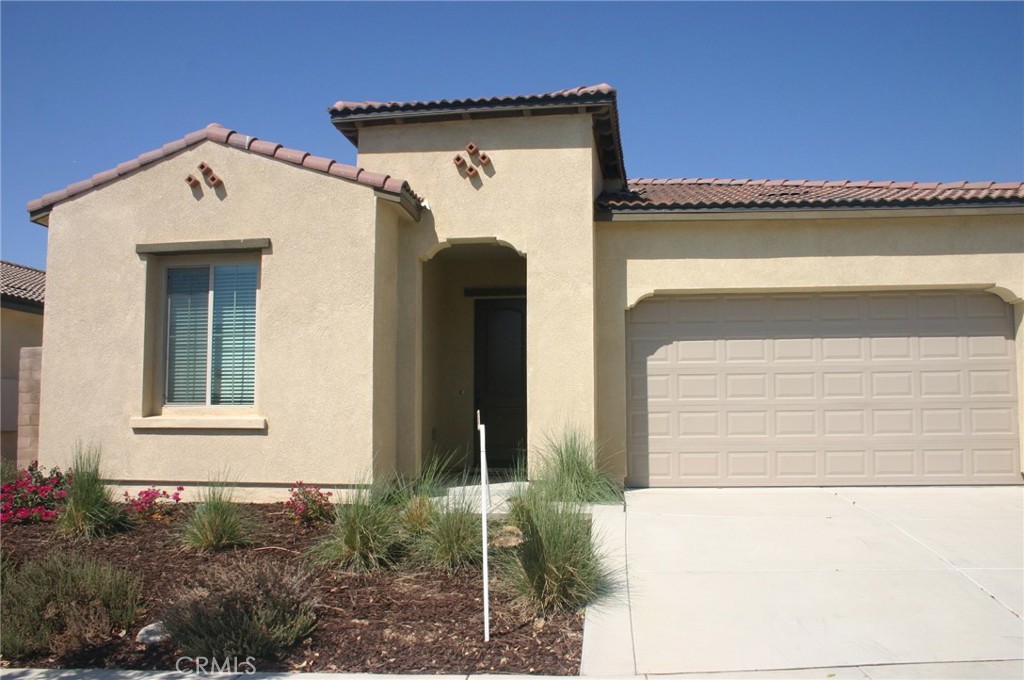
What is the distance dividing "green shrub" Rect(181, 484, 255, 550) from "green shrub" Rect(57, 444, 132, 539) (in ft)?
3.33

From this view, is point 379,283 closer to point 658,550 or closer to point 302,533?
point 302,533

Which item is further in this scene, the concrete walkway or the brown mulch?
the brown mulch

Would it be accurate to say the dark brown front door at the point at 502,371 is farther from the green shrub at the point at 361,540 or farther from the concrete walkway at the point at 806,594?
the green shrub at the point at 361,540

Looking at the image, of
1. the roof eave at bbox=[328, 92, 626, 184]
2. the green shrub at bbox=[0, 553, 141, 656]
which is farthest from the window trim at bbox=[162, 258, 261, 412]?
the green shrub at bbox=[0, 553, 141, 656]

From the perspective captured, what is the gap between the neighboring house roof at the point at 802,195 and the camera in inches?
407

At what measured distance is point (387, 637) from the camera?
5.82 metres

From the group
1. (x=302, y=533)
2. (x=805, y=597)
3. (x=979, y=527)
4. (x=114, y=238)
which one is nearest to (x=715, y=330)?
(x=979, y=527)

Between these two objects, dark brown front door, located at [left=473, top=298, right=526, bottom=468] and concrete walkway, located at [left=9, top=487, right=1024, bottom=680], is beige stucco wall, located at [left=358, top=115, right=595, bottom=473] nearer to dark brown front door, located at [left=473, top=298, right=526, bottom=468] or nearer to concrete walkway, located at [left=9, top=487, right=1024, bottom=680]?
concrete walkway, located at [left=9, top=487, right=1024, bottom=680]

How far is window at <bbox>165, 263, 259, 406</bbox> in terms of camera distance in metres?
9.96

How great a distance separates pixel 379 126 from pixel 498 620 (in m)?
7.20

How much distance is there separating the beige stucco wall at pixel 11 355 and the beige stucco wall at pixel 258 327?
516cm

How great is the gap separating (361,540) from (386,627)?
1.26m

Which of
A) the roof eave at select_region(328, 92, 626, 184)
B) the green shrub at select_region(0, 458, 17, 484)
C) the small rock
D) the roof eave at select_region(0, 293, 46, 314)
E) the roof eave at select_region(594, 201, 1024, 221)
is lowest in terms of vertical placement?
the small rock

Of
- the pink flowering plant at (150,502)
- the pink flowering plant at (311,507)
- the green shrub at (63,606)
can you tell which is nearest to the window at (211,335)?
the pink flowering plant at (150,502)
